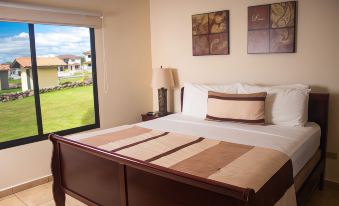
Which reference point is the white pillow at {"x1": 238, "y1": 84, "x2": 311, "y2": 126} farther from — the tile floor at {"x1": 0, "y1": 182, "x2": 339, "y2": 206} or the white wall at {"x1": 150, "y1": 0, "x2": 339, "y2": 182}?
the tile floor at {"x1": 0, "y1": 182, "x2": 339, "y2": 206}

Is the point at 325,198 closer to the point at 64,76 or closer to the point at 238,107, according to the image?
the point at 238,107

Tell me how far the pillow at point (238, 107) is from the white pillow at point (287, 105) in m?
0.10

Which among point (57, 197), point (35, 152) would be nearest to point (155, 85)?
point (35, 152)

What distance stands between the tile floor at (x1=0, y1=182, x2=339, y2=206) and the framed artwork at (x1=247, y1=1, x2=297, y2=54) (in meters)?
1.46

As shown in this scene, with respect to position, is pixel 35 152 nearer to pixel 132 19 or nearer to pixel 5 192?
pixel 5 192

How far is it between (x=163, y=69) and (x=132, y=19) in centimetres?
83

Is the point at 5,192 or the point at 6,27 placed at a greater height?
the point at 6,27

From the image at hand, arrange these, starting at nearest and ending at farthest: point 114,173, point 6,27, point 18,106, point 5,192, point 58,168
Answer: point 114,173
point 58,168
point 5,192
point 6,27
point 18,106

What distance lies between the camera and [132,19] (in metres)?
3.88

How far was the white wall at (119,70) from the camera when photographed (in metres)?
3.07

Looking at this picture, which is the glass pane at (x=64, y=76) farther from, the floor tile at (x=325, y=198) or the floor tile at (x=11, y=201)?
the floor tile at (x=325, y=198)

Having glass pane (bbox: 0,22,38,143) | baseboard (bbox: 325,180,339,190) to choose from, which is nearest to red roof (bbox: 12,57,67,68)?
glass pane (bbox: 0,22,38,143)

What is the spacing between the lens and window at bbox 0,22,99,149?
305cm

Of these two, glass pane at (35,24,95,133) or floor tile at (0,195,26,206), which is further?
glass pane at (35,24,95,133)
